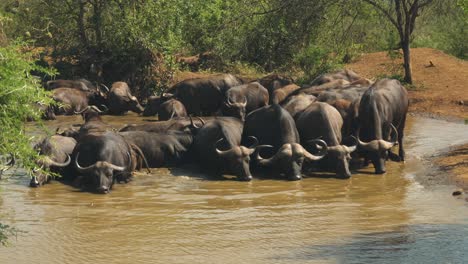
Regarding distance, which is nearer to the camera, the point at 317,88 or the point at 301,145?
the point at 301,145

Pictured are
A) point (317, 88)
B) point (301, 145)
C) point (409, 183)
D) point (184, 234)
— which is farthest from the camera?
point (317, 88)

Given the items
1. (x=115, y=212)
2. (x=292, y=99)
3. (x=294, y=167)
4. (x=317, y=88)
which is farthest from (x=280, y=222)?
(x=317, y=88)

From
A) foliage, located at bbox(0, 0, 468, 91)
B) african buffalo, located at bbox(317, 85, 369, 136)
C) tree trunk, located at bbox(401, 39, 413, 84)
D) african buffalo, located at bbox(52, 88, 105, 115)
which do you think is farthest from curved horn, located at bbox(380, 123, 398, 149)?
african buffalo, located at bbox(52, 88, 105, 115)

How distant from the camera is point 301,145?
15398 mm

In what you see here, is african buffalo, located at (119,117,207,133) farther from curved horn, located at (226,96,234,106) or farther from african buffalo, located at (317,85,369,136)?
curved horn, located at (226,96,234,106)

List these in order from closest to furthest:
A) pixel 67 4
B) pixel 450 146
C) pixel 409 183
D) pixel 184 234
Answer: pixel 184 234 < pixel 409 183 < pixel 450 146 < pixel 67 4

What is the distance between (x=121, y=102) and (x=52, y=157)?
9.44 metres

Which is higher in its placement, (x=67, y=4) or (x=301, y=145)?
(x=67, y=4)

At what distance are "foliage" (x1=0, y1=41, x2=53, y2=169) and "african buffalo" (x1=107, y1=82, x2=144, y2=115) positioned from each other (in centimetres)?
1570

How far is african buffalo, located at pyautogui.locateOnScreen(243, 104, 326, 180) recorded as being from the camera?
14.4 m

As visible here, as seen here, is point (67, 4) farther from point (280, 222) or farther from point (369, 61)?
point (280, 222)

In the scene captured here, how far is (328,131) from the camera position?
15.1 m

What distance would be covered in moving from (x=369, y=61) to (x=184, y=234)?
20835 mm

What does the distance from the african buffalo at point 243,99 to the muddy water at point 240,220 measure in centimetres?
563
